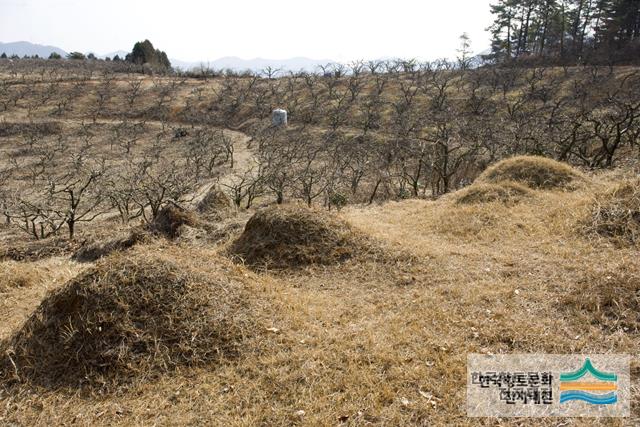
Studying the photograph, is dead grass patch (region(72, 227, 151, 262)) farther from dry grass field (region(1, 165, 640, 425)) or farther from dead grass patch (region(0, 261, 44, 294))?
dry grass field (region(1, 165, 640, 425))

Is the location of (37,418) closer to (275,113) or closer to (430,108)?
(275,113)

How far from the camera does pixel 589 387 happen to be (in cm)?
346

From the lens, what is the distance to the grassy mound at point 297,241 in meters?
6.61

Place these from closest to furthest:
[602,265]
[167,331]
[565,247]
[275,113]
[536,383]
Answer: [536,383], [167,331], [602,265], [565,247], [275,113]

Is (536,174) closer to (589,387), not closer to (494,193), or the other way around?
(494,193)

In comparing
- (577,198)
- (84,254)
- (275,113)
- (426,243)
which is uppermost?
(275,113)

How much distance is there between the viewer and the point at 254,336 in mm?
4445

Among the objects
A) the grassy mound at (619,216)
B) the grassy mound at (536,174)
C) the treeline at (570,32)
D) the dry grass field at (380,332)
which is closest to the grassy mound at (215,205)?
the dry grass field at (380,332)

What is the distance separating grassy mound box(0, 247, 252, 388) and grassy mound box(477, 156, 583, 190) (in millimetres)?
7087

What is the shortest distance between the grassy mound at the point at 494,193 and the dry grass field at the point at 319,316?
0.46 metres

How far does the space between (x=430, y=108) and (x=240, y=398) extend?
28.2 meters

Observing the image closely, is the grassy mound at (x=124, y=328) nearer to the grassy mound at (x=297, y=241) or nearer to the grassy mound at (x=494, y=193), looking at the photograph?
the grassy mound at (x=297, y=241)

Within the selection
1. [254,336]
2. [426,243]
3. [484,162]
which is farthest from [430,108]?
[254,336]

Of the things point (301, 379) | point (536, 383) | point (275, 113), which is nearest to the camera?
point (536, 383)
